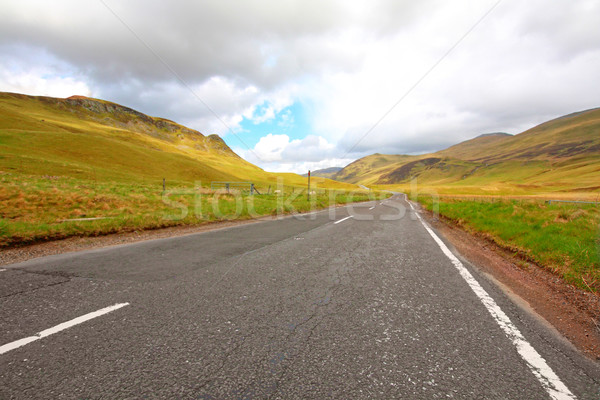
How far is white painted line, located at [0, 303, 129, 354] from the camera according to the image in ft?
7.95

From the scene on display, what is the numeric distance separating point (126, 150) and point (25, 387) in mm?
74211

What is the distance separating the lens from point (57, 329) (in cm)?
271

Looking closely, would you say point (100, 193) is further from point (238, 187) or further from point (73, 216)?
point (238, 187)

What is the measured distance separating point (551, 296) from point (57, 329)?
255 inches

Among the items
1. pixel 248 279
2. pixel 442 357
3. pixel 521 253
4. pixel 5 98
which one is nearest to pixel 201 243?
pixel 248 279

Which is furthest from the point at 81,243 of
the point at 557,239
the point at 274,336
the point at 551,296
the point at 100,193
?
the point at 557,239

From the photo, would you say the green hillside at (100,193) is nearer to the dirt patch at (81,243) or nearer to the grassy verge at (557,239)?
the dirt patch at (81,243)

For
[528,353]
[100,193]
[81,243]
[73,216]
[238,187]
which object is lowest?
[81,243]

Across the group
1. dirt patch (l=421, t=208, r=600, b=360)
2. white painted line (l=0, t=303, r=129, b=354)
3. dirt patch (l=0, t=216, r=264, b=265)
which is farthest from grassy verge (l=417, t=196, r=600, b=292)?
dirt patch (l=0, t=216, r=264, b=265)

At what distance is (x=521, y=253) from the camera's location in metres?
6.20

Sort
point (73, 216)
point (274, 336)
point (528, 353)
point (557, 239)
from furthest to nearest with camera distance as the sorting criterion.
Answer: point (73, 216)
point (557, 239)
point (274, 336)
point (528, 353)

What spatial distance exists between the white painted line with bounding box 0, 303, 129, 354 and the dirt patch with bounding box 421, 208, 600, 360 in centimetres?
517

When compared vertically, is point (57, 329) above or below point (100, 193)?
below

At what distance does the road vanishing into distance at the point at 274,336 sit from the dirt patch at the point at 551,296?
0.28 metres
